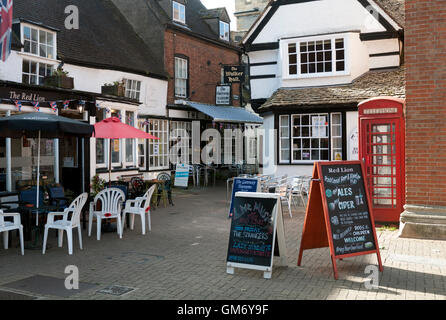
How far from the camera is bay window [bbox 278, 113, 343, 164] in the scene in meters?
15.7

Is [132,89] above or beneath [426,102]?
above

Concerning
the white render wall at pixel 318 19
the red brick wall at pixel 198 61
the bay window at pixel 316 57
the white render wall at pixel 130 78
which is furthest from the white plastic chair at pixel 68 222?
the red brick wall at pixel 198 61

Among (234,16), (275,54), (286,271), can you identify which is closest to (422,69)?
(286,271)

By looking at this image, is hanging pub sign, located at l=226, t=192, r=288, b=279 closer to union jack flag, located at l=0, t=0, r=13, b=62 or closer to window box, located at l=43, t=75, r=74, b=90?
Answer: union jack flag, located at l=0, t=0, r=13, b=62

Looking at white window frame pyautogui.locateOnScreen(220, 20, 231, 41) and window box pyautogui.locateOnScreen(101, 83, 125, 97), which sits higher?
white window frame pyautogui.locateOnScreen(220, 20, 231, 41)

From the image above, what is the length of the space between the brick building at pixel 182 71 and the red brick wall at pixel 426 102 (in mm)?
10714

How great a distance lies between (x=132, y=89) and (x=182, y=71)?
3.77 metres

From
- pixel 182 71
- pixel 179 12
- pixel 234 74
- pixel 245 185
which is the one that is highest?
pixel 179 12

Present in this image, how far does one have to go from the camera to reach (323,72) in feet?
54.1

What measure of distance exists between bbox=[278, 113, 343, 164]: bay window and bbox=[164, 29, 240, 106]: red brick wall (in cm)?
630

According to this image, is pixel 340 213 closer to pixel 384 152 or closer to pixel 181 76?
pixel 384 152

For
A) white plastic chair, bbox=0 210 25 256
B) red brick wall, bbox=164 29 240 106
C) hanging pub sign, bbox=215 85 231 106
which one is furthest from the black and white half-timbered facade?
white plastic chair, bbox=0 210 25 256

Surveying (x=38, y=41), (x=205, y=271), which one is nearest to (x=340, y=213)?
(x=205, y=271)

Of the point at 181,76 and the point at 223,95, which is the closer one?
the point at 181,76
